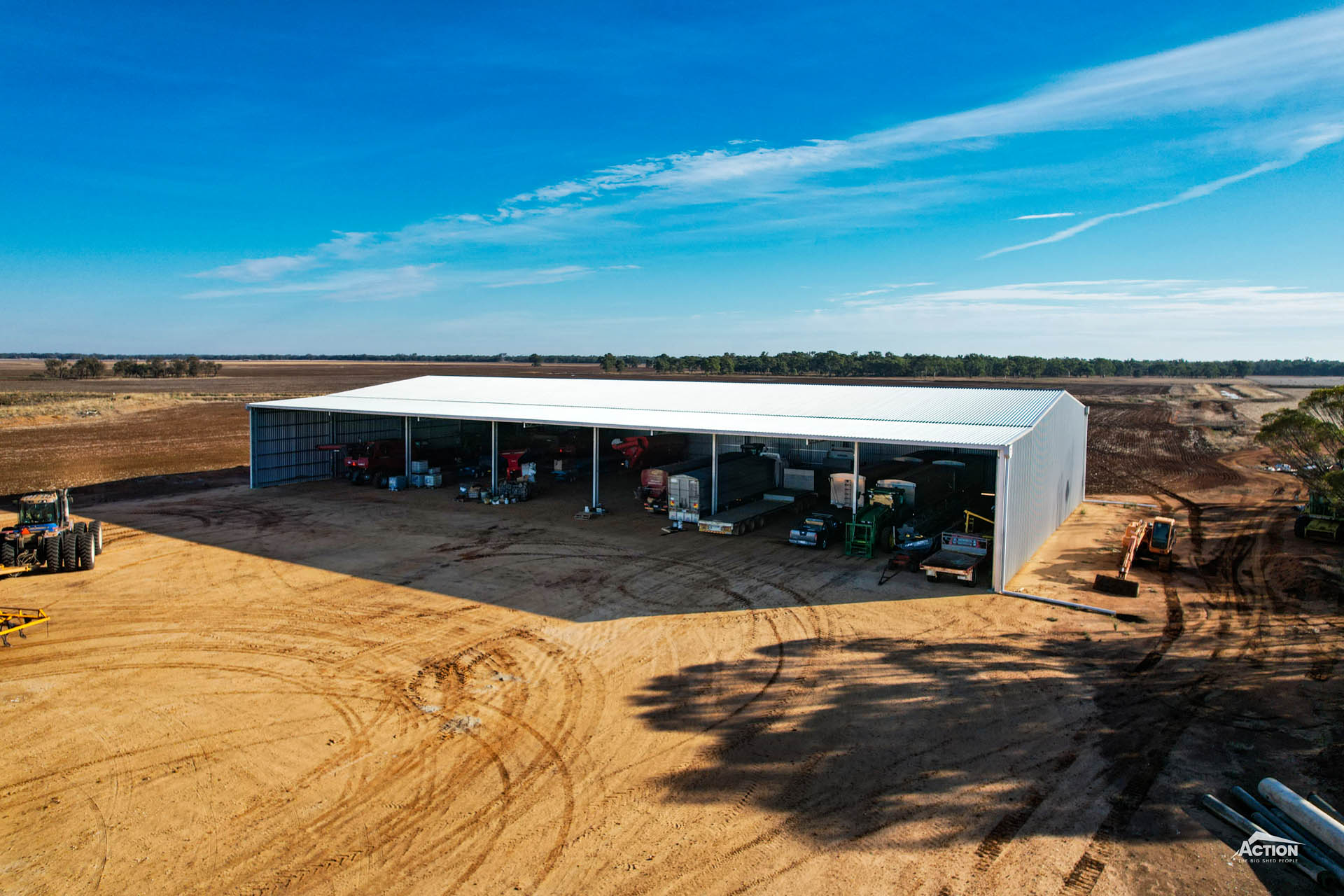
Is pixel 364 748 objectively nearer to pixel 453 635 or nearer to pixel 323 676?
pixel 323 676

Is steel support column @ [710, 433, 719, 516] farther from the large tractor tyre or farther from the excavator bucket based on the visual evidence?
the large tractor tyre

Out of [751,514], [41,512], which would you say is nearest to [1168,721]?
[751,514]

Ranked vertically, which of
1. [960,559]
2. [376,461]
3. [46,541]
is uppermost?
[376,461]

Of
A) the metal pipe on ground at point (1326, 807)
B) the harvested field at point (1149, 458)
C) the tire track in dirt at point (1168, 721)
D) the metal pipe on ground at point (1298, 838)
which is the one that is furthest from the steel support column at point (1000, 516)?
the harvested field at point (1149, 458)

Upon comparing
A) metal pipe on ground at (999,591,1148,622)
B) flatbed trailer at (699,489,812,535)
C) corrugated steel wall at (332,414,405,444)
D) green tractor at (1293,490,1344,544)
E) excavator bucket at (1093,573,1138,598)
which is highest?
corrugated steel wall at (332,414,405,444)

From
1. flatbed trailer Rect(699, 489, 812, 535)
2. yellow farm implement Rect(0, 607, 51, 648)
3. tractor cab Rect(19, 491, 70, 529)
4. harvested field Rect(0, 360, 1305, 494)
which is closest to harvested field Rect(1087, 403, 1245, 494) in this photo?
harvested field Rect(0, 360, 1305, 494)

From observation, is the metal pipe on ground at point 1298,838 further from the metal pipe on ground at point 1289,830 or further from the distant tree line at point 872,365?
the distant tree line at point 872,365

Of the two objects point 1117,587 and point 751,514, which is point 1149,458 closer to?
point 1117,587
